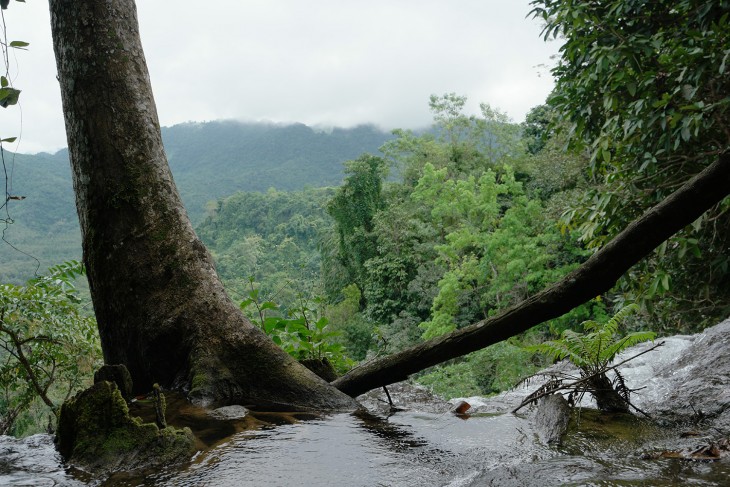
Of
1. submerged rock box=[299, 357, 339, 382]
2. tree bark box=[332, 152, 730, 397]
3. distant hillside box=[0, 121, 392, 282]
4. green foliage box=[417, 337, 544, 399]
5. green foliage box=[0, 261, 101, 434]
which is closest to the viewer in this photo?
tree bark box=[332, 152, 730, 397]

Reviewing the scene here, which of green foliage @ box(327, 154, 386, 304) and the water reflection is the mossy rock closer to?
the water reflection

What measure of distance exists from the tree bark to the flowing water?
0.54m

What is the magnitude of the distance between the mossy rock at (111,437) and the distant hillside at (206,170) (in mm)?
60094

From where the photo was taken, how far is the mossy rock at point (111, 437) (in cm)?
266

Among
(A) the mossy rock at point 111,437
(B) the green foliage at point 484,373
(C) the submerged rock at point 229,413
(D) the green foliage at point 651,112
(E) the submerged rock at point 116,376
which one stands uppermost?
(D) the green foliage at point 651,112

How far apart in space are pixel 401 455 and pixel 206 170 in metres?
147

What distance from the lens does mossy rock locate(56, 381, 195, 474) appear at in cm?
266

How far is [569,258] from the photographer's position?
2514 centimetres

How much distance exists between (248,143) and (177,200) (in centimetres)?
16256

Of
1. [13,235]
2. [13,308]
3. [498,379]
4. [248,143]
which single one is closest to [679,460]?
[13,308]

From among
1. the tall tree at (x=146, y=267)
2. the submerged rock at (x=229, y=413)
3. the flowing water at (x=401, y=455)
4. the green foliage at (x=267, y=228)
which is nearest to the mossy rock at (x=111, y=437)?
the flowing water at (x=401, y=455)

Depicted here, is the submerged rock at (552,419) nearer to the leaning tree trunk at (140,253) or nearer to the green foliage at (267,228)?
the leaning tree trunk at (140,253)

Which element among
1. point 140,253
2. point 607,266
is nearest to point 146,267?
point 140,253

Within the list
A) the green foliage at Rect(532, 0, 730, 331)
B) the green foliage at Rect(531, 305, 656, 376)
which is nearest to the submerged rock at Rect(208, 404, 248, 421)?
the green foliage at Rect(531, 305, 656, 376)
